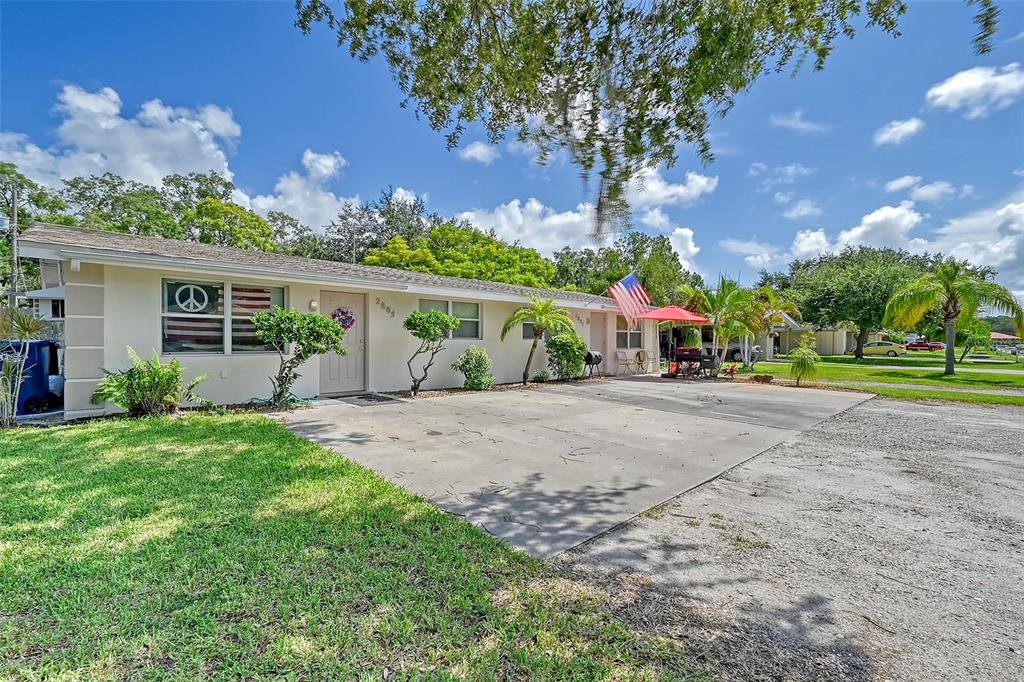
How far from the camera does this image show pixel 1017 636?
2240 mm

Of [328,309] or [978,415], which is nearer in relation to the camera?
[978,415]

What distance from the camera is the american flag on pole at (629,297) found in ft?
A: 48.9

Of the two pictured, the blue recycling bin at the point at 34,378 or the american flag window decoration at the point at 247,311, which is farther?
the american flag window decoration at the point at 247,311

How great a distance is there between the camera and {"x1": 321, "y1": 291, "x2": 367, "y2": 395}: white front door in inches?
387

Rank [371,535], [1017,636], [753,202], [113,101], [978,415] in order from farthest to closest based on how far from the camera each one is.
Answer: [113,101]
[978,415]
[753,202]
[371,535]
[1017,636]

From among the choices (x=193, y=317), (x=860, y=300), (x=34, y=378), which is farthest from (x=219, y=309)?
(x=860, y=300)

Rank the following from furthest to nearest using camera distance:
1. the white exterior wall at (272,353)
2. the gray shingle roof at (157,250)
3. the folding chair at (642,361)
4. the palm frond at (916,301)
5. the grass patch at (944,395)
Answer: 1. the folding chair at (642,361)
2. the palm frond at (916,301)
3. the grass patch at (944,395)
4. the white exterior wall at (272,353)
5. the gray shingle roof at (157,250)

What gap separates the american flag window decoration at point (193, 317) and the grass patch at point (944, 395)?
16.2 m

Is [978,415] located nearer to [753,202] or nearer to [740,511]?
[753,202]

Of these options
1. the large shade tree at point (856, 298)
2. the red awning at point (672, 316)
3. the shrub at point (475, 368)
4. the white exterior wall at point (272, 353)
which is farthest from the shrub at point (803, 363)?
the large shade tree at point (856, 298)

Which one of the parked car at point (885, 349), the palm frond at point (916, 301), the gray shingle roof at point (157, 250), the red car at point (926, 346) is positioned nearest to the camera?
the gray shingle roof at point (157, 250)

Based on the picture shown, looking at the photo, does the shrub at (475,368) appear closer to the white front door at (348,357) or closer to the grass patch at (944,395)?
the white front door at (348,357)

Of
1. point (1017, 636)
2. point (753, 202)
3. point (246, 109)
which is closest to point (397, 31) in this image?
point (753, 202)

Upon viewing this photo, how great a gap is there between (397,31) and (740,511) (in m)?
5.78
